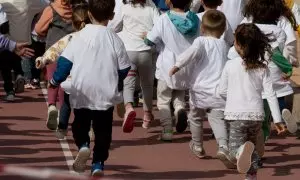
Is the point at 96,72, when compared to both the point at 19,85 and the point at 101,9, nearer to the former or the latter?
the point at 101,9

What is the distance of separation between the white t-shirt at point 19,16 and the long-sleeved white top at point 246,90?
564 centimetres

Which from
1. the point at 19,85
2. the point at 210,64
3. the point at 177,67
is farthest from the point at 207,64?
the point at 19,85

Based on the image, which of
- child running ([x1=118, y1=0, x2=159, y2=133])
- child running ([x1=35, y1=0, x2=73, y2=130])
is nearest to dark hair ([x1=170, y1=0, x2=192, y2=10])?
child running ([x1=118, y1=0, x2=159, y2=133])

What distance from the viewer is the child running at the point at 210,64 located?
387 inches

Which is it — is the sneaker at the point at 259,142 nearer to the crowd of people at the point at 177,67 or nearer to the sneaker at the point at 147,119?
the crowd of people at the point at 177,67

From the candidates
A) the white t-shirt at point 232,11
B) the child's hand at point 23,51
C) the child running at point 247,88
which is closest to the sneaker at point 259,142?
the child running at point 247,88

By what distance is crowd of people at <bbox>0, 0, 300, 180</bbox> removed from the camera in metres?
8.73

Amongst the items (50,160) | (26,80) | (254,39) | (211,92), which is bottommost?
(26,80)

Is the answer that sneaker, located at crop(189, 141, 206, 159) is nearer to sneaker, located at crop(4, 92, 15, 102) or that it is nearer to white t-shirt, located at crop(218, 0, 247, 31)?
white t-shirt, located at crop(218, 0, 247, 31)

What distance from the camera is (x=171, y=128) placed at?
11.1 meters

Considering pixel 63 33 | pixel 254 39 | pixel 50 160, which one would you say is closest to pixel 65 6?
pixel 63 33

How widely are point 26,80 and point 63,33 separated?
3.83 m

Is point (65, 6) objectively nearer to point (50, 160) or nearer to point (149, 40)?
point (149, 40)

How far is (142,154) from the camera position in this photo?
34.2 feet
